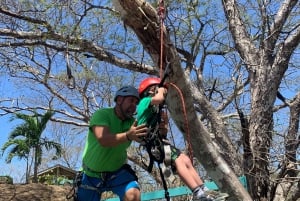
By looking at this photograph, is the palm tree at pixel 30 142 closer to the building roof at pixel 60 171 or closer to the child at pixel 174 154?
the building roof at pixel 60 171

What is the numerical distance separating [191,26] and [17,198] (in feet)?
16.7

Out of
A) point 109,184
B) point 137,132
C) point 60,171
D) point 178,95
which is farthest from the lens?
point 60,171

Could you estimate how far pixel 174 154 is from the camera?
4320 mm

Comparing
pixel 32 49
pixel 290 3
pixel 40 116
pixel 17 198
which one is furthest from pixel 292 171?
pixel 40 116

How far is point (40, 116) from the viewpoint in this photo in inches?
624

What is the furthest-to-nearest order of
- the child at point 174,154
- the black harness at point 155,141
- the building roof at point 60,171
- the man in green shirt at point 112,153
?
the building roof at point 60,171 → the man in green shirt at point 112,153 → the black harness at point 155,141 → the child at point 174,154

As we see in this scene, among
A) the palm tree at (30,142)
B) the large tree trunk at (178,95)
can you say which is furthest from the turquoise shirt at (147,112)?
the palm tree at (30,142)

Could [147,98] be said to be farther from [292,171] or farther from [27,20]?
[27,20]

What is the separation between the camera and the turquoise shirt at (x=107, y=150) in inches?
176

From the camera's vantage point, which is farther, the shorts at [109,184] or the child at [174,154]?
the shorts at [109,184]

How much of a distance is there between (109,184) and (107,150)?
13.4 inches

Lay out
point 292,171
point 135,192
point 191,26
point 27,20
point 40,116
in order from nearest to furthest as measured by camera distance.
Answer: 1. point 135,192
2. point 292,171
3. point 27,20
4. point 191,26
5. point 40,116

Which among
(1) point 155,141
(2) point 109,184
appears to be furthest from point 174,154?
(2) point 109,184

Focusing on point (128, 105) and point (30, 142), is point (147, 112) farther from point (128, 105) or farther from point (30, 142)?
point (30, 142)
